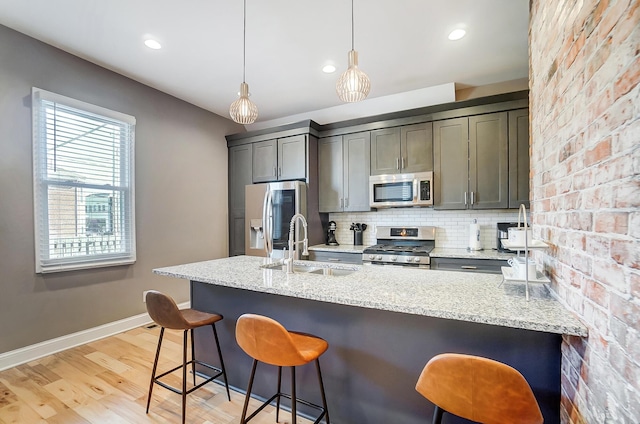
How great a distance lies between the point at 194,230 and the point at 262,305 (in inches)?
98.9

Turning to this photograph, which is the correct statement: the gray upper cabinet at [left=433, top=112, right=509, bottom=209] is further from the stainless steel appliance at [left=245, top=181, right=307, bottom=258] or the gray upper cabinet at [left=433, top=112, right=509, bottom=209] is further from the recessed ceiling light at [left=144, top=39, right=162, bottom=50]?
the recessed ceiling light at [left=144, top=39, right=162, bottom=50]

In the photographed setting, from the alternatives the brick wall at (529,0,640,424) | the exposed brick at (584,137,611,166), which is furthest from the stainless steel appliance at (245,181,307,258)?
the exposed brick at (584,137,611,166)

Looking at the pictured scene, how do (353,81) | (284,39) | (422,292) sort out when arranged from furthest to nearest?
(284,39) < (353,81) < (422,292)

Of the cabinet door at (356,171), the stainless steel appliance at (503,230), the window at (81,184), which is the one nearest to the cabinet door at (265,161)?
the cabinet door at (356,171)

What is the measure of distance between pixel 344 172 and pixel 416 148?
953 mm

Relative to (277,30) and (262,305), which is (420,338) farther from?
(277,30)

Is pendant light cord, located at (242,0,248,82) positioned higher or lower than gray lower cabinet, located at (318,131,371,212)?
higher

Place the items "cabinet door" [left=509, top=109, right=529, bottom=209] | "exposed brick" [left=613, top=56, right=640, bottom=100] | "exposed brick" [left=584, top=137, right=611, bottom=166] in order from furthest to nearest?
"cabinet door" [left=509, top=109, right=529, bottom=209]
"exposed brick" [left=584, top=137, right=611, bottom=166]
"exposed brick" [left=613, top=56, right=640, bottom=100]

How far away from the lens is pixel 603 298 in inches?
34.7

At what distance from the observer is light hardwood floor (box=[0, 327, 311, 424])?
1.87 metres

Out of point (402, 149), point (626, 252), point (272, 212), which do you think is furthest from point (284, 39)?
point (626, 252)

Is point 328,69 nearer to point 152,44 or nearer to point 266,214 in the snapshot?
point 152,44

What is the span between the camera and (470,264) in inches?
117

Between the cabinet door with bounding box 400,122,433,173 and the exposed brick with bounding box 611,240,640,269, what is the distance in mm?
2708
